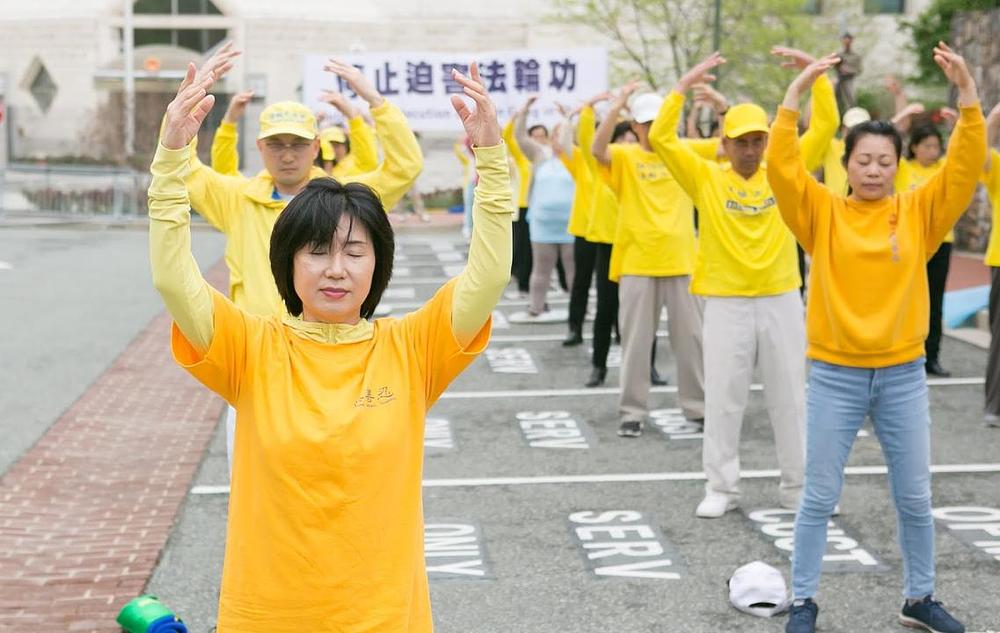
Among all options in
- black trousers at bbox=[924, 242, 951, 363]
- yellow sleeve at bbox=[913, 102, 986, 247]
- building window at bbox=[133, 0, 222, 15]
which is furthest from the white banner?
building window at bbox=[133, 0, 222, 15]

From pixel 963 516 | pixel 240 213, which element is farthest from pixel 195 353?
pixel 963 516

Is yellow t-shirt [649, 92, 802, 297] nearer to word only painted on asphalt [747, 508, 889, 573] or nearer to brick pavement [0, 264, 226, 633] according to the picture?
word only painted on asphalt [747, 508, 889, 573]

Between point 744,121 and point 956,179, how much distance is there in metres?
1.56

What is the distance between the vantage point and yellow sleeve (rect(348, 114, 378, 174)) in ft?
21.1

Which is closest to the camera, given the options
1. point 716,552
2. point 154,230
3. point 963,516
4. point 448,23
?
point 154,230

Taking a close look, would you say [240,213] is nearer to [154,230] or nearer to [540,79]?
[154,230]

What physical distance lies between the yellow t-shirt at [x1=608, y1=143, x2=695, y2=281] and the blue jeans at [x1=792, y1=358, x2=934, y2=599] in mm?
3454

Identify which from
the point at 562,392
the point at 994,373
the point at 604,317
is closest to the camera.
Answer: the point at 994,373

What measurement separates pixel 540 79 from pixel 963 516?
9519 millimetres

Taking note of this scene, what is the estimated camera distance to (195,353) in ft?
10.0

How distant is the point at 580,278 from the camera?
12.0 m

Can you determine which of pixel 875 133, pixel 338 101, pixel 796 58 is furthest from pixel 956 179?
pixel 338 101

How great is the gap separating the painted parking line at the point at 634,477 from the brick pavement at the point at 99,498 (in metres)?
0.56

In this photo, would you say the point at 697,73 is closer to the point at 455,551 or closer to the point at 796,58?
the point at 796,58
